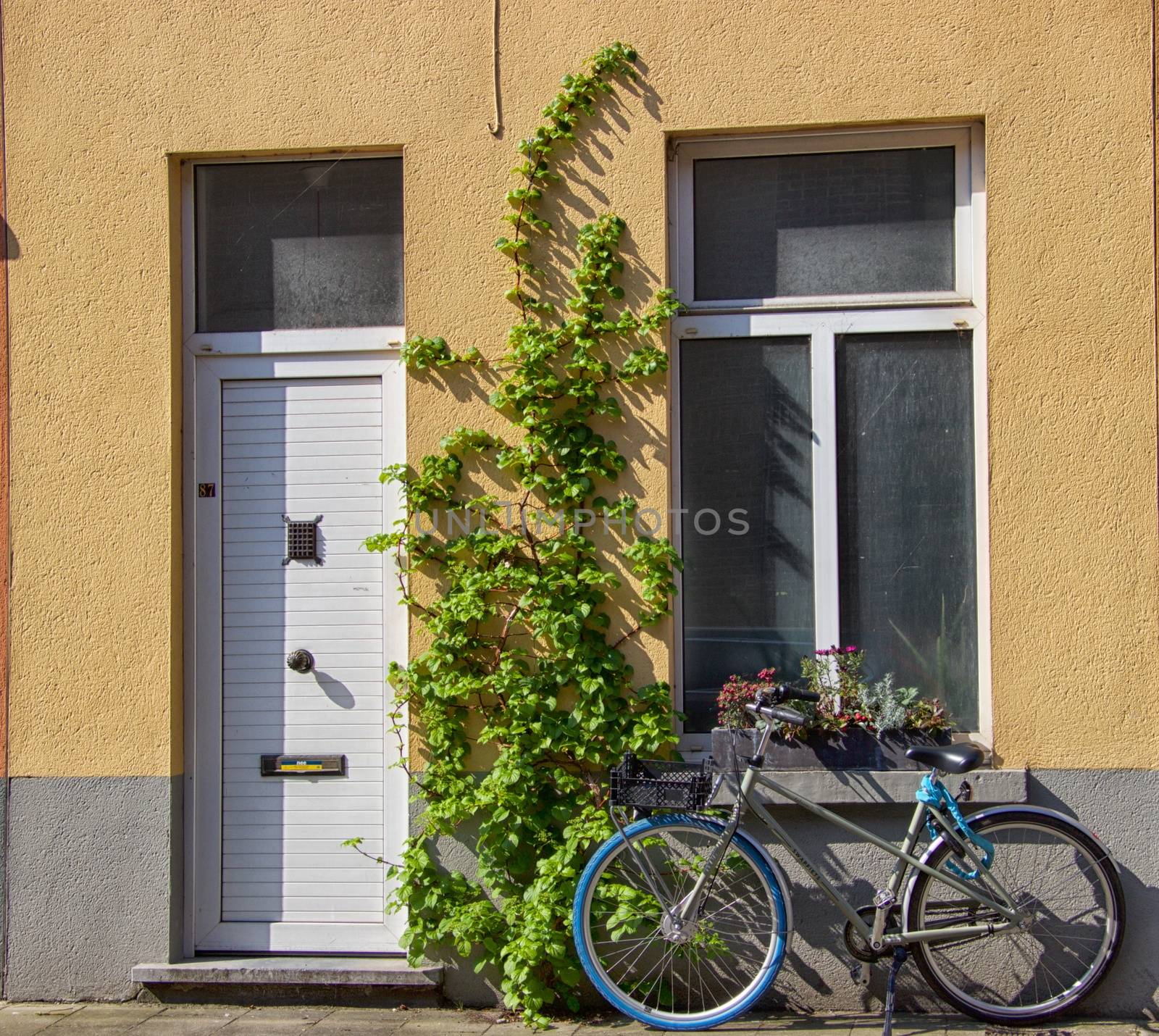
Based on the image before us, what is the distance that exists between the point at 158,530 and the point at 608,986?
105 inches

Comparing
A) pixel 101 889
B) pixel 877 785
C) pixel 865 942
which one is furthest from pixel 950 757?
pixel 101 889

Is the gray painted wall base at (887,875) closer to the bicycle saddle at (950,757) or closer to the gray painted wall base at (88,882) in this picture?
the bicycle saddle at (950,757)

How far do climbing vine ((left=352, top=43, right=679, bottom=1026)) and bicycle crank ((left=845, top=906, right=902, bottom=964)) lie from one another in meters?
0.97

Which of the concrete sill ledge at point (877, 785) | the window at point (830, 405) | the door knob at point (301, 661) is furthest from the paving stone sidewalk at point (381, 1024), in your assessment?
the door knob at point (301, 661)

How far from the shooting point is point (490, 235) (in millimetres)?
5051

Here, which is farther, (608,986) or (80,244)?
(80,244)

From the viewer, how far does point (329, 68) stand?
512 cm

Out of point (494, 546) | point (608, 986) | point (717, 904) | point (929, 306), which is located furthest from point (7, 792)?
point (929, 306)

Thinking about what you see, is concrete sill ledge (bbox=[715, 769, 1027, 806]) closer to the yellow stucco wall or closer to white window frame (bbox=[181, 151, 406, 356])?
the yellow stucco wall

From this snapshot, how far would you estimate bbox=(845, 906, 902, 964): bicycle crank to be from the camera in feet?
14.7

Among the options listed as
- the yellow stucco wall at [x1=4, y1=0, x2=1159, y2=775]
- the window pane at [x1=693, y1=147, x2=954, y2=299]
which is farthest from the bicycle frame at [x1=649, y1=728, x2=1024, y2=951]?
the window pane at [x1=693, y1=147, x2=954, y2=299]

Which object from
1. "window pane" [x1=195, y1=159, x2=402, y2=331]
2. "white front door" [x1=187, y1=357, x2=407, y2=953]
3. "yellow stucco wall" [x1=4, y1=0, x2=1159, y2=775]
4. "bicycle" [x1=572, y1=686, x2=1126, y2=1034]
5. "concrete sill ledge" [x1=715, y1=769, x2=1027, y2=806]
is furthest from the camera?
"window pane" [x1=195, y1=159, x2=402, y2=331]

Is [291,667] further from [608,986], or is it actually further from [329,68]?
[329,68]

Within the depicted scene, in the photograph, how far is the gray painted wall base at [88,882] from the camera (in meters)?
5.09
